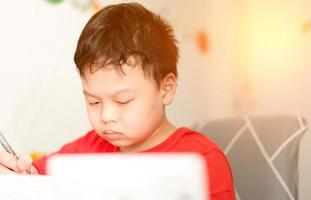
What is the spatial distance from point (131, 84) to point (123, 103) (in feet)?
0.09

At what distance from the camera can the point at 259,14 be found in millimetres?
1505

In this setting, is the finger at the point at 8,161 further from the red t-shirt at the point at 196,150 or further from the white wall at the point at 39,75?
the white wall at the point at 39,75

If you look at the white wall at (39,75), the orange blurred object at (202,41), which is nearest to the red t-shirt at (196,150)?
the white wall at (39,75)

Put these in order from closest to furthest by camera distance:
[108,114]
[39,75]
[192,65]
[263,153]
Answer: [108,114] < [263,153] < [39,75] < [192,65]

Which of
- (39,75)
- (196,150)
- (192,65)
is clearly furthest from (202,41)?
(196,150)

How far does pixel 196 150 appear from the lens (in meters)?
0.77

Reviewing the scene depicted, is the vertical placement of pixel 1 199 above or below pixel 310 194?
above

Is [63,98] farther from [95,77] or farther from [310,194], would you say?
[310,194]

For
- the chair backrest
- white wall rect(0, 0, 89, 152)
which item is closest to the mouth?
the chair backrest

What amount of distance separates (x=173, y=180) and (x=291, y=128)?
60 cm

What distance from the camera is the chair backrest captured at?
2.82ft

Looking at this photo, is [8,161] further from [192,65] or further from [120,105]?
[192,65]

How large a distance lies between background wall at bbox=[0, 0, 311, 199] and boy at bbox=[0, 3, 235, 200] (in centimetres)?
38

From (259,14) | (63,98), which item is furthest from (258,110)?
(63,98)
